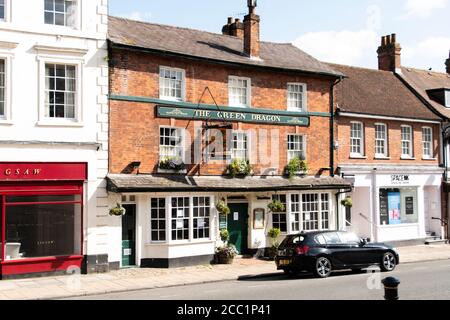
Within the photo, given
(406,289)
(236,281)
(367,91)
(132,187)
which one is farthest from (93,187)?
(367,91)

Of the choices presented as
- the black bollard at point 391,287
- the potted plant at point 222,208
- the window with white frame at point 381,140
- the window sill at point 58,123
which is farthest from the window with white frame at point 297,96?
the black bollard at point 391,287

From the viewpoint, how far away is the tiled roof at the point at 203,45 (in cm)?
2155

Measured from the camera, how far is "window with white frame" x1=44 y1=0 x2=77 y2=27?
19.4 m

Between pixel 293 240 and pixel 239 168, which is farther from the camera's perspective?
pixel 239 168

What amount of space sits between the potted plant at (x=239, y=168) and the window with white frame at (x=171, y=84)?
10.9 feet

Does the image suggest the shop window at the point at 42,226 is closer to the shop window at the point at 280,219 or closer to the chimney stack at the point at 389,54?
the shop window at the point at 280,219

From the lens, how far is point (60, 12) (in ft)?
64.3

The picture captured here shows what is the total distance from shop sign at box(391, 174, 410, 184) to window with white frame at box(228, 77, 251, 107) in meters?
9.08

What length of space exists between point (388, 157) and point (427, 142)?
3.33m

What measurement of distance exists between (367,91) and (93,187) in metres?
15.9

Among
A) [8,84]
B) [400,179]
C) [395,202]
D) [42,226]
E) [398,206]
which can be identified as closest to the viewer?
[8,84]

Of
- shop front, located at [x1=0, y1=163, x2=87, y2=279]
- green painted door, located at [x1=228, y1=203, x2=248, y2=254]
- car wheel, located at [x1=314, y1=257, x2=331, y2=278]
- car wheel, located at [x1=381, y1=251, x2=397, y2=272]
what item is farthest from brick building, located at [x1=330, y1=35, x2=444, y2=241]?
shop front, located at [x1=0, y1=163, x2=87, y2=279]

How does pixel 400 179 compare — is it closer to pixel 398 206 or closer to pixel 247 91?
pixel 398 206

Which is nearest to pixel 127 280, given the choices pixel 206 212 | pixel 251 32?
pixel 206 212
